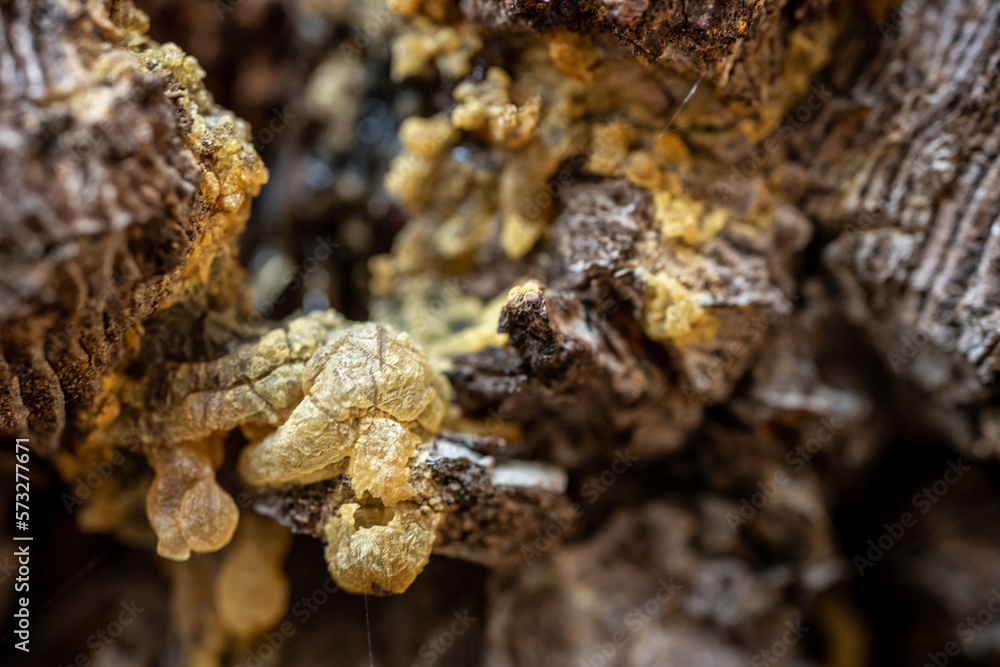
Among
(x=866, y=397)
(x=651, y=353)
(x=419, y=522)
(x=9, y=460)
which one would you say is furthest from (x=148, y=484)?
(x=866, y=397)

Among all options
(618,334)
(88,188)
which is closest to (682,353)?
(618,334)

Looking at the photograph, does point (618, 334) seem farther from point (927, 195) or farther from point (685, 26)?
point (927, 195)

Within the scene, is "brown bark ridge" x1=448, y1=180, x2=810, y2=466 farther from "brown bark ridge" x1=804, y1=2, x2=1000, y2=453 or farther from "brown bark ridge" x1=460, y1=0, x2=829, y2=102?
"brown bark ridge" x1=460, y1=0, x2=829, y2=102

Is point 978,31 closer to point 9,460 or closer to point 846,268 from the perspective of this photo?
point 846,268

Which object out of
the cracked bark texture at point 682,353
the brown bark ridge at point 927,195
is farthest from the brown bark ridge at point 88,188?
the brown bark ridge at point 927,195

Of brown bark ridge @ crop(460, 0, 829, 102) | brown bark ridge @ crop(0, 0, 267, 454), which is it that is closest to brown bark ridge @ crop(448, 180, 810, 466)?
brown bark ridge @ crop(460, 0, 829, 102)
